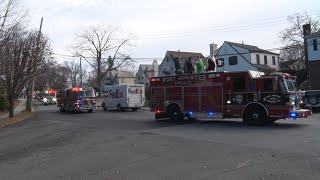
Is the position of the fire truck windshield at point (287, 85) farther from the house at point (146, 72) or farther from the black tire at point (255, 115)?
the house at point (146, 72)

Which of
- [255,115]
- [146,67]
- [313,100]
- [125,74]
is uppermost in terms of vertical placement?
[146,67]

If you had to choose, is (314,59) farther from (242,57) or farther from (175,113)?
(175,113)

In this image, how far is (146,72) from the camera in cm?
9750

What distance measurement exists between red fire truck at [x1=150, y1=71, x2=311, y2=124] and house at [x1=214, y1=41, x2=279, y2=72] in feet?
121

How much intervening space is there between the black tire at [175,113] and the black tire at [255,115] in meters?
4.38

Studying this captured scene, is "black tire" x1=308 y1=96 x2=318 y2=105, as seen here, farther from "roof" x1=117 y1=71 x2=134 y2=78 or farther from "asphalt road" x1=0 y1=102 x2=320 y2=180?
"roof" x1=117 y1=71 x2=134 y2=78

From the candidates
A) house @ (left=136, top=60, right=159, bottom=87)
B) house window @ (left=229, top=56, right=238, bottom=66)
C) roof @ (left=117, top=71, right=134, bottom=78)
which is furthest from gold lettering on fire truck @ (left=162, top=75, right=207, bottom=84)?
roof @ (left=117, top=71, right=134, bottom=78)

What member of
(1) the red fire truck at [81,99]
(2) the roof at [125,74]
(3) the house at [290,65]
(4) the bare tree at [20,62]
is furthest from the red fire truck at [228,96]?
(2) the roof at [125,74]

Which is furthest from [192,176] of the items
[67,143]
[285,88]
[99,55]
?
[99,55]

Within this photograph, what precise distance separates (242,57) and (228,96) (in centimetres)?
4150

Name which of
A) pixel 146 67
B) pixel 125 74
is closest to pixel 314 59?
pixel 146 67

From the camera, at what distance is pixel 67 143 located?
45.2 feet

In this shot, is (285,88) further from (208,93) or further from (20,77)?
(20,77)

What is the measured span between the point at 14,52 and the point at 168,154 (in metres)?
21.2
